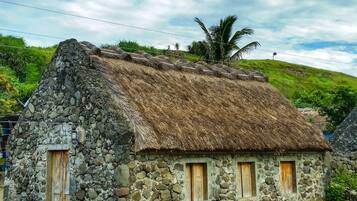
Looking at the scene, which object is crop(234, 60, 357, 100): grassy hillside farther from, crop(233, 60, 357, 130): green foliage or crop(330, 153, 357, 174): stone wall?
crop(330, 153, 357, 174): stone wall

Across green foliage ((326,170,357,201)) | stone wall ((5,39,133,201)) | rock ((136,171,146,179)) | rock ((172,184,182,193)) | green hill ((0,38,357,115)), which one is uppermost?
green hill ((0,38,357,115))

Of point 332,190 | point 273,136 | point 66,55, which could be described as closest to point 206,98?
point 273,136

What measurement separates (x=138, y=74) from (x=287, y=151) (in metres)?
4.51

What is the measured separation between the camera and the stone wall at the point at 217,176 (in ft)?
32.3

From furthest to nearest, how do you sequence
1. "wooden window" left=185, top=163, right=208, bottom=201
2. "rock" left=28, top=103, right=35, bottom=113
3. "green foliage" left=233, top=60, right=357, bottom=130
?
"green foliage" left=233, top=60, right=357, bottom=130 → "rock" left=28, top=103, right=35, bottom=113 → "wooden window" left=185, top=163, right=208, bottom=201

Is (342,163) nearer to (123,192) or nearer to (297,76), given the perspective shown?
(123,192)

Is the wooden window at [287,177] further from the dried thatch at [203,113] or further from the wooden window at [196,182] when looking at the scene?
the wooden window at [196,182]

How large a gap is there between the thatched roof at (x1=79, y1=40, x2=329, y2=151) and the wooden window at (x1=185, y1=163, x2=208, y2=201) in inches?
25.1

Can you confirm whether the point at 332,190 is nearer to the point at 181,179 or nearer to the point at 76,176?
the point at 181,179

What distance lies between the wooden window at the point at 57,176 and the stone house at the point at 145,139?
0.02 m

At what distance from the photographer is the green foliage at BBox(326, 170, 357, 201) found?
14.5 metres

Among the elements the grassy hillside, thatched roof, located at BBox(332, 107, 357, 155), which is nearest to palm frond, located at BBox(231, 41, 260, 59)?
thatched roof, located at BBox(332, 107, 357, 155)

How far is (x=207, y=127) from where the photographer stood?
11.6 meters

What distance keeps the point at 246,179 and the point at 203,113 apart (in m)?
2.04
